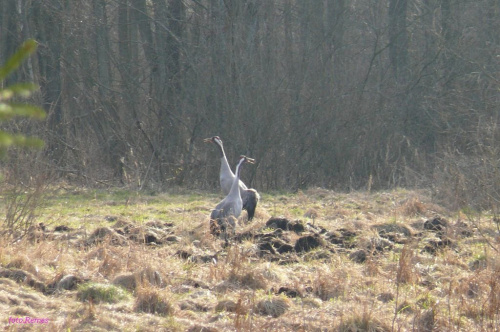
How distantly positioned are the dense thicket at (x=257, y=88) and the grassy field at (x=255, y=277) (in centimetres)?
765

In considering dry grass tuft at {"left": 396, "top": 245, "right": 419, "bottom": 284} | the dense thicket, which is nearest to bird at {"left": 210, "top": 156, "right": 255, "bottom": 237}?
dry grass tuft at {"left": 396, "top": 245, "right": 419, "bottom": 284}

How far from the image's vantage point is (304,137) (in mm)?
19156

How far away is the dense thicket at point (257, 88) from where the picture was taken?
1839 cm

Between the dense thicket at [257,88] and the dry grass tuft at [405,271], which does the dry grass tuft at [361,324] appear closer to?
the dry grass tuft at [405,271]

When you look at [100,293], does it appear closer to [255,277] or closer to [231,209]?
[255,277]

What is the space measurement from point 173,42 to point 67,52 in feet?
9.22

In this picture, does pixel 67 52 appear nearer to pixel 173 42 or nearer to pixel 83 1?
pixel 83 1

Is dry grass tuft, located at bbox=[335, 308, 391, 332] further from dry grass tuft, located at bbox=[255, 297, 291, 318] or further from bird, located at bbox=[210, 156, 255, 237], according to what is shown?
bird, located at bbox=[210, 156, 255, 237]

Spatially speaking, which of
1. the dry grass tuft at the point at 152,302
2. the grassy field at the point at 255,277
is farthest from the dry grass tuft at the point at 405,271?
the dry grass tuft at the point at 152,302

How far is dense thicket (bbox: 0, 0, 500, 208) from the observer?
60.3 feet

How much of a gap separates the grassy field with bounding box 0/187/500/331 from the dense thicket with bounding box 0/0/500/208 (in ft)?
25.1

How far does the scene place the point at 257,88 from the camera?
18094 millimetres

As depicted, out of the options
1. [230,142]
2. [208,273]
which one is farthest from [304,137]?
[208,273]

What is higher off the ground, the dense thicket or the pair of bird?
the dense thicket
